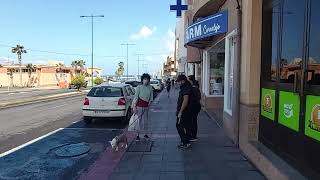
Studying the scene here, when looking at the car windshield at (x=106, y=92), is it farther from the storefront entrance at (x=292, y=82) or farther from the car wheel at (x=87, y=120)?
the storefront entrance at (x=292, y=82)

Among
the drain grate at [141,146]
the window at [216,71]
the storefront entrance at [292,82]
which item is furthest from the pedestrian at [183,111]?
the window at [216,71]

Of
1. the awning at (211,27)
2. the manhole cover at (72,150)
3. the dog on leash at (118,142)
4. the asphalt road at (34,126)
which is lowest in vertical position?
the asphalt road at (34,126)

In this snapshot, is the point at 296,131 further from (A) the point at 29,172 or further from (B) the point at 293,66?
(A) the point at 29,172

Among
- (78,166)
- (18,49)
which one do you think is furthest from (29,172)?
(18,49)

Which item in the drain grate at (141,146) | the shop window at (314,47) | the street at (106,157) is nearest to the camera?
the shop window at (314,47)

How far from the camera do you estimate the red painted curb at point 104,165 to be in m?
7.90

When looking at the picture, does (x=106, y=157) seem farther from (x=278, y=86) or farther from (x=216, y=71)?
(x=216, y=71)

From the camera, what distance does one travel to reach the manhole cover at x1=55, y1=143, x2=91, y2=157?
10367mm

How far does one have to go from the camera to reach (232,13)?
38.7 feet

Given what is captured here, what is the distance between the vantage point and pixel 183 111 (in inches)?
407

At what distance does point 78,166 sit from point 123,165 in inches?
39.0

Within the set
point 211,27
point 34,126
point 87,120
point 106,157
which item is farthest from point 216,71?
point 106,157

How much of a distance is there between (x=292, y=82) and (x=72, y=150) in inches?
231

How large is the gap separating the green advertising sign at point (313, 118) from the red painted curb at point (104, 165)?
3421 mm
